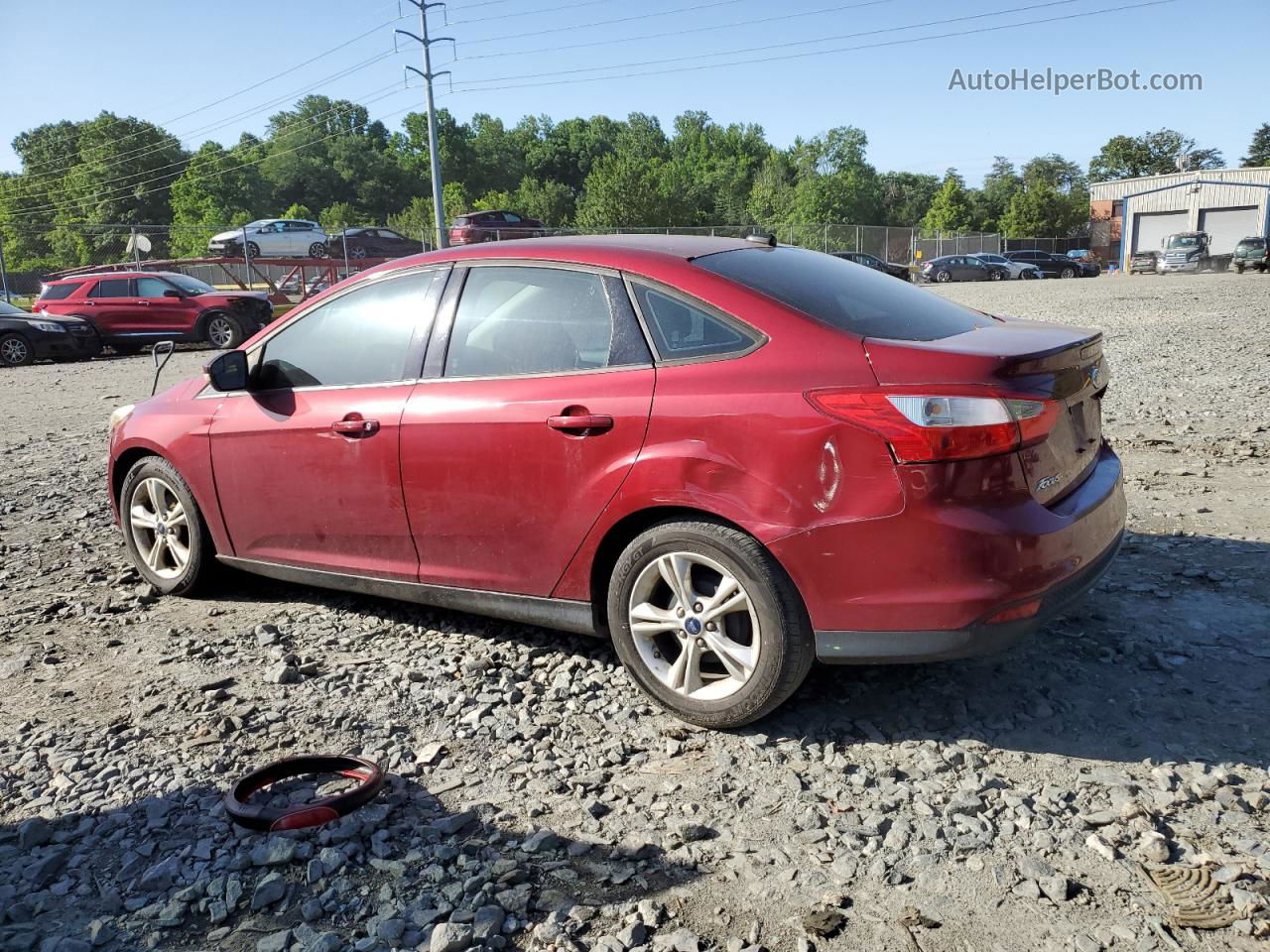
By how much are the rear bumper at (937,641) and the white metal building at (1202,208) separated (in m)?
67.9

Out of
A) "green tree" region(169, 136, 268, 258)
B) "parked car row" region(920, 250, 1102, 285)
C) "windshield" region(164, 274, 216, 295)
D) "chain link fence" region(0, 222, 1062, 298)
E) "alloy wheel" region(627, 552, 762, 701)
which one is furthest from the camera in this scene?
Result: "green tree" region(169, 136, 268, 258)

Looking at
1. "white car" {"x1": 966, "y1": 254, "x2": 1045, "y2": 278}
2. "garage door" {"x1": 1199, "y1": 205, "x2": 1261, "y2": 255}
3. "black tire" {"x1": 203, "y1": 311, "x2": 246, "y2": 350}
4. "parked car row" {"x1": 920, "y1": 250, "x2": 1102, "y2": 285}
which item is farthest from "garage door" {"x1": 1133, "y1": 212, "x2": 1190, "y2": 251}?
"black tire" {"x1": 203, "y1": 311, "x2": 246, "y2": 350}

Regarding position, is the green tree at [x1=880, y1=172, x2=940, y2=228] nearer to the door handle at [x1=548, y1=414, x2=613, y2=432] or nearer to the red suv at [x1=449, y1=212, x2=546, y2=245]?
the red suv at [x1=449, y1=212, x2=546, y2=245]

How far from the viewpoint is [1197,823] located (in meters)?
2.76

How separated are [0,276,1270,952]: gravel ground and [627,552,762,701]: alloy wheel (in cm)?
21

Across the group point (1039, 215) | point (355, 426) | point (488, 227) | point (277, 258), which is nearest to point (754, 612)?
point (355, 426)

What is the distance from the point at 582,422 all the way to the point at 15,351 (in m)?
19.5

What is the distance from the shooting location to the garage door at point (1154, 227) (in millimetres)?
68438

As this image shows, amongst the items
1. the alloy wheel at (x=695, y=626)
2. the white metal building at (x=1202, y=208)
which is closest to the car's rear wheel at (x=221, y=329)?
the alloy wheel at (x=695, y=626)

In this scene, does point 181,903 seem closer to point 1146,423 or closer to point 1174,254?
point 1146,423

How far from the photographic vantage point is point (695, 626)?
Answer: 11.1ft

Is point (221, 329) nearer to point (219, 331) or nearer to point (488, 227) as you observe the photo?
point (219, 331)

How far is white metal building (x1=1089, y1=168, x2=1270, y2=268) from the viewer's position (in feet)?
214

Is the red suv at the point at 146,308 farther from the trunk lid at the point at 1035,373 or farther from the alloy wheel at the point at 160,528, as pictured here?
the trunk lid at the point at 1035,373
